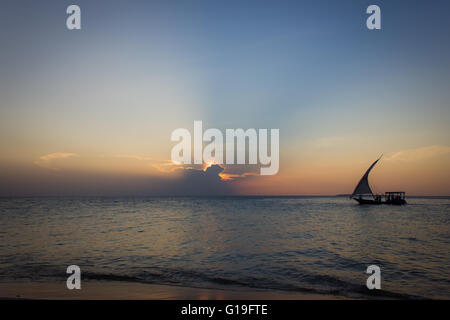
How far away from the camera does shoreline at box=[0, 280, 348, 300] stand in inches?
344

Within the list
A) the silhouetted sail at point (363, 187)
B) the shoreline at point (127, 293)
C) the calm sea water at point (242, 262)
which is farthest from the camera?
the silhouetted sail at point (363, 187)

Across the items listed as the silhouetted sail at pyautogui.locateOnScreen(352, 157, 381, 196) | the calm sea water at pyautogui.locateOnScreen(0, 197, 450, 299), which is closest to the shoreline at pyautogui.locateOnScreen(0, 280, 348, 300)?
the calm sea water at pyautogui.locateOnScreen(0, 197, 450, 299)

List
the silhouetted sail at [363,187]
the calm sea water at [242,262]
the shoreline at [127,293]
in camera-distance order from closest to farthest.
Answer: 1. the shoreline at [127,293]
2. the calm sea water at [242,262]
3. the silhouetted sail at [363,187]

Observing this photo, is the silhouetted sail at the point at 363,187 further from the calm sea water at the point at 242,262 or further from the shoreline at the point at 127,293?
the shoreline at the point at 127,293

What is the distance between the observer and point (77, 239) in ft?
70.2

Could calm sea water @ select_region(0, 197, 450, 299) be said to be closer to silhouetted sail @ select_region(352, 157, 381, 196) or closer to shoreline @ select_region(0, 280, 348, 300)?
shoreline @ select_region(0, 280, 348, 300)

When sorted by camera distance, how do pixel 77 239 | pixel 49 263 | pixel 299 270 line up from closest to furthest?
pixel 299 270
pixel 49 263
pixel 77 239

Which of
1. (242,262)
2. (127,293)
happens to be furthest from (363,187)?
(127,293)

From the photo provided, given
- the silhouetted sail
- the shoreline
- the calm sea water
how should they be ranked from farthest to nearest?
the silhouetted sail, the calm sea water, the shoreline

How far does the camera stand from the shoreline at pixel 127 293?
28.7ft

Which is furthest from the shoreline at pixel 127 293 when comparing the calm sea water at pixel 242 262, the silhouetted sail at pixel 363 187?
the silhouetted sail at pixel 363 187
